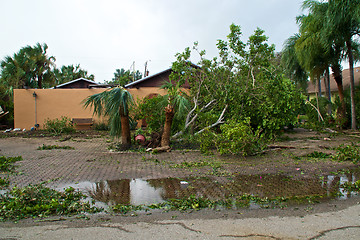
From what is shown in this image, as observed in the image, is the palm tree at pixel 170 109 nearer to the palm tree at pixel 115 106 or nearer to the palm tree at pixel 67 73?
the palm tree at pixel 115 106

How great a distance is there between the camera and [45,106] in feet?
57.6

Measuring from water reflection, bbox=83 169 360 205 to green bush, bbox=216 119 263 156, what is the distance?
178cm

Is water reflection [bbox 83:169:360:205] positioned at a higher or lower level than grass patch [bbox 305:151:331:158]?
lower

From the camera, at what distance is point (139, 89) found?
1803cm

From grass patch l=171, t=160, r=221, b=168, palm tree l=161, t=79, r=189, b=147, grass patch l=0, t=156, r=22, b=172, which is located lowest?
grass patch l=171, t=160, r=221, b=168

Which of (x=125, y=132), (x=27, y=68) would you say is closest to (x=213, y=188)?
(x=125, y=132)

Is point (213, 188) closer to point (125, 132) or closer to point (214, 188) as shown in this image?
point (214, 188)

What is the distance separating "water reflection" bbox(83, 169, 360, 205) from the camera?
4711 millimetres

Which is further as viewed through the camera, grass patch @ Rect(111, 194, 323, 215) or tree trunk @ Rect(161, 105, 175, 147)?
tree trunk @ Rect(161, 105, 175, 147)

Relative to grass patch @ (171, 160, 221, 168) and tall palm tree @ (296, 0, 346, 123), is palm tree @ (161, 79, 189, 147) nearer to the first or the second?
grass patch @ (171, 160, 221, 168)

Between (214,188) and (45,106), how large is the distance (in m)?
15.5

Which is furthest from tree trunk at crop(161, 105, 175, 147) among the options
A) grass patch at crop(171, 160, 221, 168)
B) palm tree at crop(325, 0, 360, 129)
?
palm tree at crop(325, 0, 360, 129)

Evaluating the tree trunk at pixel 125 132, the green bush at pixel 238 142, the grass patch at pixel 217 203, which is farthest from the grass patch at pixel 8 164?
the green bush at pixel 238 142

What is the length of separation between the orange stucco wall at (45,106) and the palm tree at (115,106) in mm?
8313
